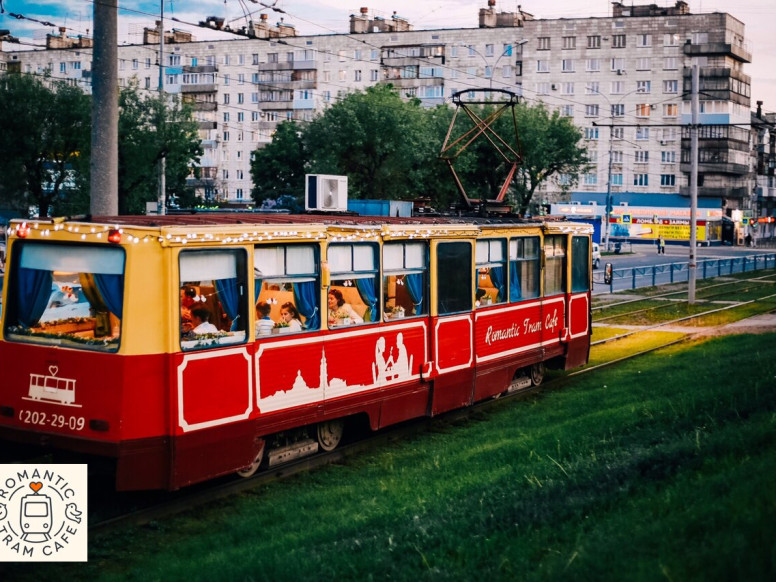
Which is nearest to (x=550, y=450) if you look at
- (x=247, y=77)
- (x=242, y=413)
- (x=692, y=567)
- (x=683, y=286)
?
(x=242, y=413)

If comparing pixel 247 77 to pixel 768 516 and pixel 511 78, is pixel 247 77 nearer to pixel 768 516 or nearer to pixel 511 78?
pixel 511 78

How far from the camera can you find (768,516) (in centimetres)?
624

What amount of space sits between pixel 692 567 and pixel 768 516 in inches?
28.7

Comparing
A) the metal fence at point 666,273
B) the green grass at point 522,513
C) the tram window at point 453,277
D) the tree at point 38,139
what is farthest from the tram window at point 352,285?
the tree at point 38,139

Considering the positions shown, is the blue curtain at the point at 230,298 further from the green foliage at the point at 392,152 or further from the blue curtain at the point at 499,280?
the green foliage at the point at 392,152

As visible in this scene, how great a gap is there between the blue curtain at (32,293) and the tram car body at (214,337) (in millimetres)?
14

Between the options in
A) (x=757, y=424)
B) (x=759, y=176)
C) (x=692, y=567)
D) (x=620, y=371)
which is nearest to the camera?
(x=692, y=567)

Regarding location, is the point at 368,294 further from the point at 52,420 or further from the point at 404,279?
the point at 52,420

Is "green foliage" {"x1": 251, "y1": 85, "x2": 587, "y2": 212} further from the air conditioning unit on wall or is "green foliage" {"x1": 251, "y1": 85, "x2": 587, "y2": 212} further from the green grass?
the green grass

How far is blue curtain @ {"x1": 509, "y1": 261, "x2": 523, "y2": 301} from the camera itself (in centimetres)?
1535

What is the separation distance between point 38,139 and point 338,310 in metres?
34.0

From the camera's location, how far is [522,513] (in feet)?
26.5

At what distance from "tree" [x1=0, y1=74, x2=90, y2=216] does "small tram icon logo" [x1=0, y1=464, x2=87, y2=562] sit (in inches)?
1367

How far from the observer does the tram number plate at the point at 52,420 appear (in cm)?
945
